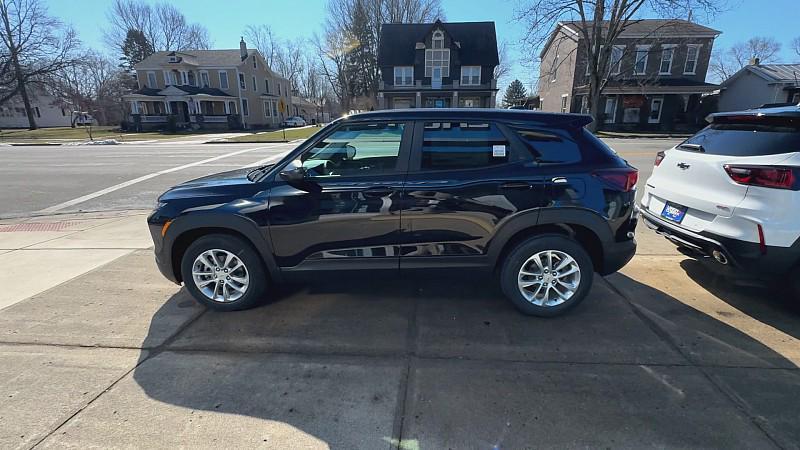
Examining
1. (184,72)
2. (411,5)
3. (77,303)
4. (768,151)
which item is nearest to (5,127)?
(184,72)

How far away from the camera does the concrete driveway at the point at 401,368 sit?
213 cm

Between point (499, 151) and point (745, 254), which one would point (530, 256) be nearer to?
point (499, 151)

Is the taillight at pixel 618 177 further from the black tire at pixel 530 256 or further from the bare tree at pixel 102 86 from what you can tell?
the bare tree at pixel 102 86

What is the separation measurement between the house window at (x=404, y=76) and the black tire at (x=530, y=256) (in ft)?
123

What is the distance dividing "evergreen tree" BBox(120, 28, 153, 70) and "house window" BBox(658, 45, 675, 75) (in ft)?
232

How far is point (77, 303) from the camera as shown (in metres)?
3.67

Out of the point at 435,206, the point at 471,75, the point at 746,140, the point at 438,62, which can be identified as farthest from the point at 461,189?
the point at 471,75

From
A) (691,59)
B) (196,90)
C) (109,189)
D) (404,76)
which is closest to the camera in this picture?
(109,189)

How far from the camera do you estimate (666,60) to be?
2997cm

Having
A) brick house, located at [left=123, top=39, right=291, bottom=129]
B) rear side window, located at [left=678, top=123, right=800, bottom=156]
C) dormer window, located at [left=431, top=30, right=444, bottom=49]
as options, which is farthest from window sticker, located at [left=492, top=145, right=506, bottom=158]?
brick house, located at [left=123, top=39, right=291, bottom=129]

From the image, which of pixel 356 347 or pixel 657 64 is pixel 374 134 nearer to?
pixel 356 347

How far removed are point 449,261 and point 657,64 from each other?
35.5 metres

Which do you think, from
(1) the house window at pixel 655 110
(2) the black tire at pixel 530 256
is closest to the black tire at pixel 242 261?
(2) the black tire at pixel 530 256

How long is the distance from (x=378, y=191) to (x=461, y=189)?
68cm
